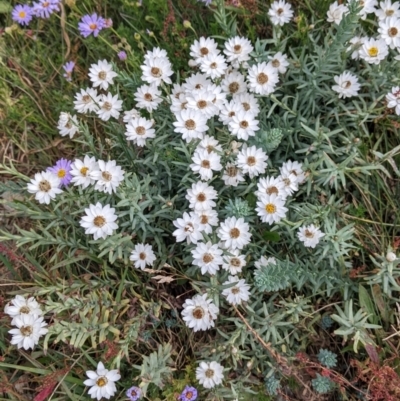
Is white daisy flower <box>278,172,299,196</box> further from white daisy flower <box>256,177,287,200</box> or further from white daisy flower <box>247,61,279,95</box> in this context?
white daisy flower <box>247,61,279,95</box>

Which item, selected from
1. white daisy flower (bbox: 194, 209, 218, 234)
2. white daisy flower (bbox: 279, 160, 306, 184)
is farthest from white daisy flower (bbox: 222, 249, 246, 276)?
white daisy flower (bbox: 279, 160, 306, 184)

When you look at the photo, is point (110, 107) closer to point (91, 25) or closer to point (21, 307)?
point (91, 25)

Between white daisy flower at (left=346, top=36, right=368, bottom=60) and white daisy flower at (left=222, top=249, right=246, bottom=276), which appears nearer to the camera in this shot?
white daisy flower at (left=222, top=249, right=246, bottom=276)

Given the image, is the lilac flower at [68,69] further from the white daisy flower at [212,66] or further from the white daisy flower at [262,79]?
the white daisy flower at [262,79]

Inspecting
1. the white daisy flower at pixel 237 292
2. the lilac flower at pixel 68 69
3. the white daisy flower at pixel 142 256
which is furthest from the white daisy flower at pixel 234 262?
the lilac flower at pixel 68 69

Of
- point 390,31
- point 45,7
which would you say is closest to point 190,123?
point 390,31

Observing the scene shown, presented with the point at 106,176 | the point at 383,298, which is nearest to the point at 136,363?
the point at 106,176
